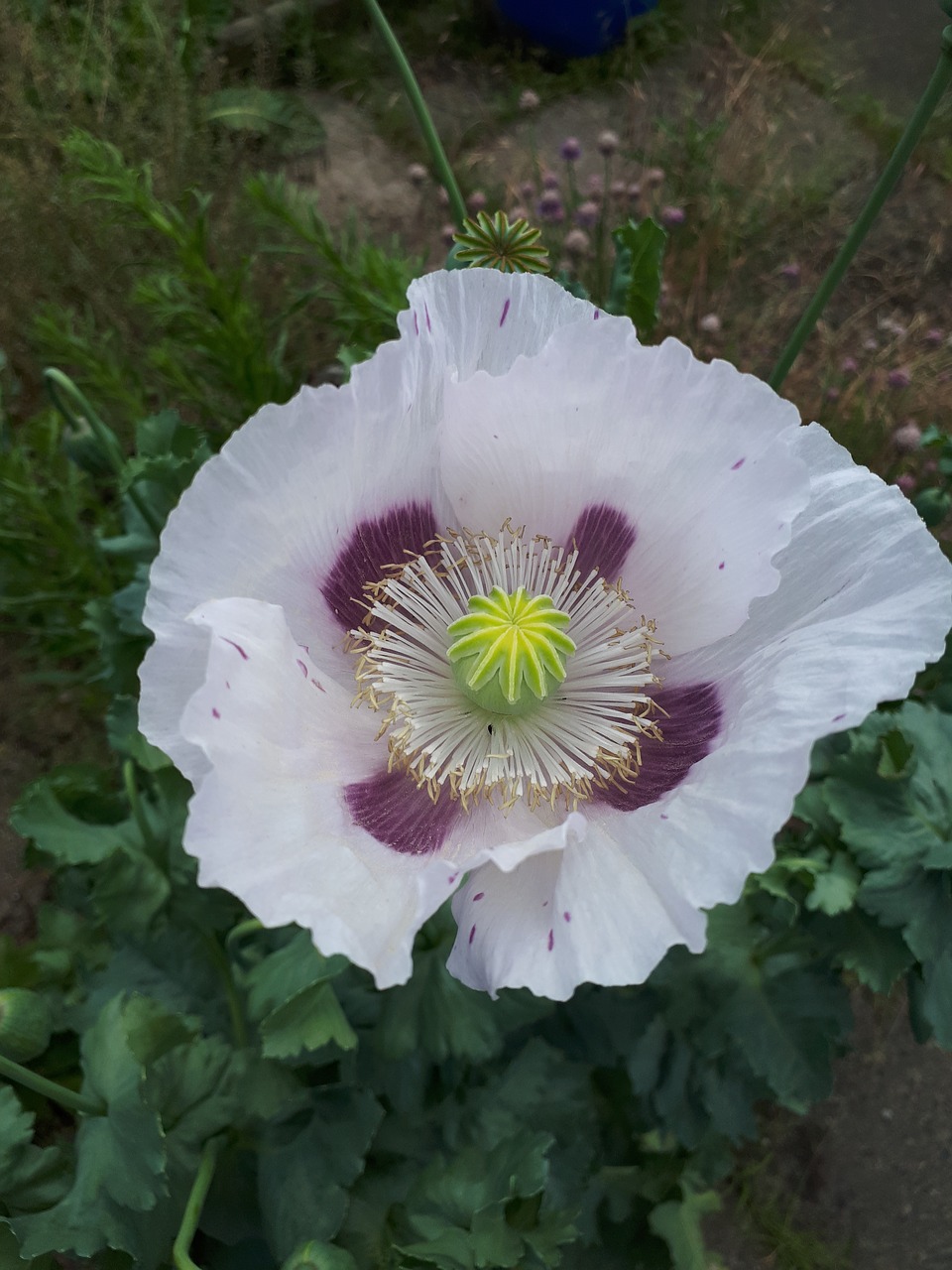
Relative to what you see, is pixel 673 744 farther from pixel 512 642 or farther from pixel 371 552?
pixel 371 552

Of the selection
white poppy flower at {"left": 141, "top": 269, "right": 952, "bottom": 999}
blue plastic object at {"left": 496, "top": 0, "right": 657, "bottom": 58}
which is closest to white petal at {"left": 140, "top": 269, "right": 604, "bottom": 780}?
white poppy flower at {"left": 141, "top": 269, "right": 952, "bottom": 999}

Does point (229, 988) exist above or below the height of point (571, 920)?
below

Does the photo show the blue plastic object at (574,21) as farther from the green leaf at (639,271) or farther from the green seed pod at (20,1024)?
the green seed pod at (20,1024)

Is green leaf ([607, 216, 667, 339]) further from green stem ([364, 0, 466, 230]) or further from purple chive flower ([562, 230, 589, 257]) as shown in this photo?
purple chive flower ([562, 230, 589, 257])

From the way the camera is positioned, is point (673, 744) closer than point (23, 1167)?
Yes

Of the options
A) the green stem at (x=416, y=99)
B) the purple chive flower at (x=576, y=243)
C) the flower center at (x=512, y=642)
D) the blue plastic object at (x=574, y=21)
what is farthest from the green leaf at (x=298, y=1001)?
the blue plastic object at (x=574, y=21)

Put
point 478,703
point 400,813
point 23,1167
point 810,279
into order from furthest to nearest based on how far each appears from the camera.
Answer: point 810,279 < point 23,1167 < point 478,703 < point 400,813

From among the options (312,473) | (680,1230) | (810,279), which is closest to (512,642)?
(312,473)
